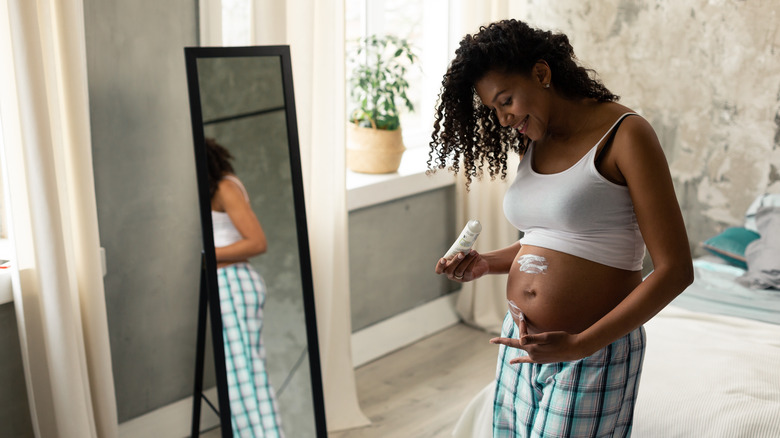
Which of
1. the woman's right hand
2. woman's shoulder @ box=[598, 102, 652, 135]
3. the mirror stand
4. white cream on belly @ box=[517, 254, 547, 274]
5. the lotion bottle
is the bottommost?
the mirror stand

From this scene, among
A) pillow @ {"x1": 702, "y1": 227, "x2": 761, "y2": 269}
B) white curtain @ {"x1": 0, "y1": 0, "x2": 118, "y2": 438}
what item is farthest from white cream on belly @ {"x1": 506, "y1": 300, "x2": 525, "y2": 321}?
pillow @ {"x1": 702, "y1": 227, "x2": 761, "y2": 269}

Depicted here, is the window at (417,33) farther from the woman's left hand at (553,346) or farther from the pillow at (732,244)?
the woman's left hand at (553,346)

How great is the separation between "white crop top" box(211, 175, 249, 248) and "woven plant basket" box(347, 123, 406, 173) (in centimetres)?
108

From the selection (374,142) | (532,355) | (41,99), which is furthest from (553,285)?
(374,142)

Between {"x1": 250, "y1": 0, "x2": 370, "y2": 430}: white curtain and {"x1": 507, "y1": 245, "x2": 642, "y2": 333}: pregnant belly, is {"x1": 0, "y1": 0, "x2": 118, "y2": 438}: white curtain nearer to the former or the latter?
{"x1": 250, "y1": 0, "x2": 370, "y2": 430}: white curtain

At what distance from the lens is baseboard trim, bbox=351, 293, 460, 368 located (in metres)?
3.19

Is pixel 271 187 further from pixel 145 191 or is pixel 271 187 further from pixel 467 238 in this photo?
pixel 467 238

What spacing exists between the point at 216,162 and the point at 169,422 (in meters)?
0.97

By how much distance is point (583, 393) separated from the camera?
4.41 ft

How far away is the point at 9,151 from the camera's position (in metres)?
1.77

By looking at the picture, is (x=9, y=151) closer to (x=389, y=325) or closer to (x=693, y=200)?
(x=389, y=325)

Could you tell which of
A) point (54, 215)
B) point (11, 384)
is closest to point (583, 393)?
point (54, 215)

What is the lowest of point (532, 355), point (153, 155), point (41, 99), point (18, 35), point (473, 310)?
point (473, 310)

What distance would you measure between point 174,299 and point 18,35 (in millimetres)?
997
